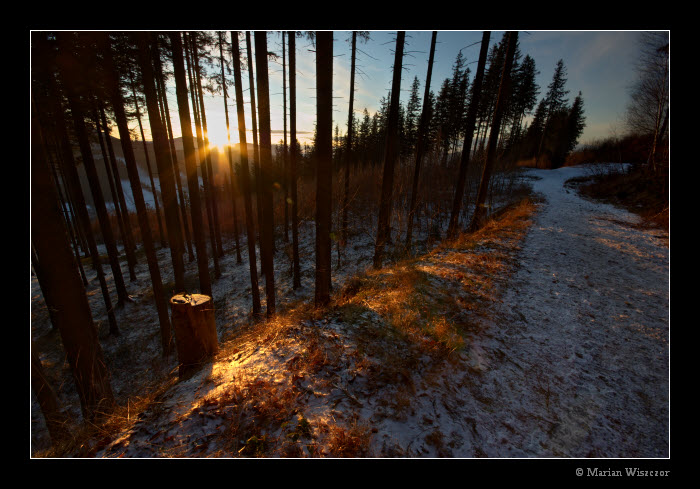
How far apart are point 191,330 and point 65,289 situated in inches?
79.4

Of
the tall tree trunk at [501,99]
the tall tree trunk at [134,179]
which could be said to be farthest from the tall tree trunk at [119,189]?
the tall tree trunk at [501,99]

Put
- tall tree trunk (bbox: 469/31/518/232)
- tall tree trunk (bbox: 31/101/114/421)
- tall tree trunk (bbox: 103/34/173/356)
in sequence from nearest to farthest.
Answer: tall tree trunk (bbox: 31/101/114/421), tall tree trunk (bbox: 103/34/173/356), tall tree trunk (bbox: 469/31/518/232)

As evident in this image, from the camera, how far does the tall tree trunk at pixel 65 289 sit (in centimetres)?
334

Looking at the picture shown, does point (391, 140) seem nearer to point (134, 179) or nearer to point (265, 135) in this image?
point (265, 135)

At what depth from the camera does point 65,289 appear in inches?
145

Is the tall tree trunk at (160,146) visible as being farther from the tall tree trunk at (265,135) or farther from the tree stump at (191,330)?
the tree stump at (191,330)

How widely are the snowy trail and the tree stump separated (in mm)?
3821

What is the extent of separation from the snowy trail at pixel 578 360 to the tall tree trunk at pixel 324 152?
3980mm

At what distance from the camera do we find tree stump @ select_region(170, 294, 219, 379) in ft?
11.8

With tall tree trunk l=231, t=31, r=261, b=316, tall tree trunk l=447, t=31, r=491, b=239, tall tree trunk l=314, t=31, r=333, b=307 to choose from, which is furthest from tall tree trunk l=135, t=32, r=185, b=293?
tall tree trunk l=447, t=31, r=491, b=239

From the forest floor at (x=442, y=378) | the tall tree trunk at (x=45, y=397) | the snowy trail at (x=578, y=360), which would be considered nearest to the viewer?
the forest floor at (x=442, y=378)

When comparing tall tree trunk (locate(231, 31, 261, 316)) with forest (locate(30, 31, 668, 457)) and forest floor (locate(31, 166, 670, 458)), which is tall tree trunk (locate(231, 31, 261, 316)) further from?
forest floor (locate(31, 166, 670, 458))
